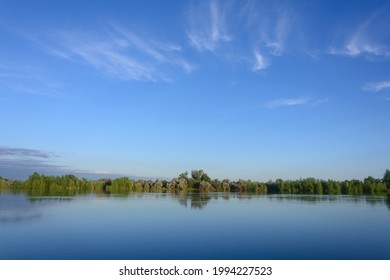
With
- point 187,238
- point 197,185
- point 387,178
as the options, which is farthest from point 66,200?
point 387,178

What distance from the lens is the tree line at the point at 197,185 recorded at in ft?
372

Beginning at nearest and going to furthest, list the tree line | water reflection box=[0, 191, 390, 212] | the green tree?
water reflection box=[0, 191, 390, 212]
the tree line
the green tree

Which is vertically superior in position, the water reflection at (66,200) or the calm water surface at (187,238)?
the water reflection at (66,200)

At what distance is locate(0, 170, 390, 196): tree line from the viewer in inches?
4466

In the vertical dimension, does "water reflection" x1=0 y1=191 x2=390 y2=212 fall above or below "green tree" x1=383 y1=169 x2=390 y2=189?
below

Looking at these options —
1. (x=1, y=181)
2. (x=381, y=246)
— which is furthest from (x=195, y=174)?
(x=381, y=246)

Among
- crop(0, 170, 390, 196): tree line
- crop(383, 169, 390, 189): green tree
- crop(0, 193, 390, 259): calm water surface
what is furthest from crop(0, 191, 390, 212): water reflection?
crop(383, 169, 390, 189): green tree

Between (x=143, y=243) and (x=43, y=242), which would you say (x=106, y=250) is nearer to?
(x=143, y=243)

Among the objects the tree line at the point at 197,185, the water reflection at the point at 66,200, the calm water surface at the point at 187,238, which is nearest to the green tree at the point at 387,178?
the tree line at the point at 197,185

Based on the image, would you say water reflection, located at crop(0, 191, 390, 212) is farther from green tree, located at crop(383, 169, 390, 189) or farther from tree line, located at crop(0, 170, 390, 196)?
green tree, located at crop(383, 169, 390, 189)

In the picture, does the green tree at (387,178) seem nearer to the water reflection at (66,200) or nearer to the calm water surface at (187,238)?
the water reflection at (66,200)

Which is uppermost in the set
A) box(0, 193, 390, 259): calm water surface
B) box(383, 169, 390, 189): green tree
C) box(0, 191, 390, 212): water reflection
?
box(383, 169, 390, 189): green tree

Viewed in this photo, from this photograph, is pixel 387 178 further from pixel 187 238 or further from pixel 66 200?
pixel 187 238
